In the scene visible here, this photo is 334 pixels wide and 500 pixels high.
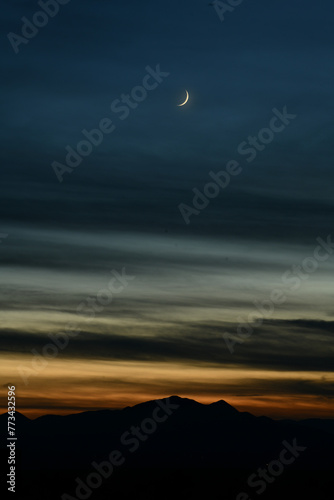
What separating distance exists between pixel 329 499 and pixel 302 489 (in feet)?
24.4

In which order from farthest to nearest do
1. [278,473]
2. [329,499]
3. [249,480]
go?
[278,473], [249,480], [329,499]

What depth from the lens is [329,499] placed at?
71250mm

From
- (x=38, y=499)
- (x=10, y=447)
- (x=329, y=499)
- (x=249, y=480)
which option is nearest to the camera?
(x=10, y=447)

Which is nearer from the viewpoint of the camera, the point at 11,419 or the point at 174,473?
the point at 11,419

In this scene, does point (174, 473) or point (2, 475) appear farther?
point (174, 473)

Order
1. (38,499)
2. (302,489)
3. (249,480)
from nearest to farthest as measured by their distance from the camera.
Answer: (38,499), (302,489), (249,480)

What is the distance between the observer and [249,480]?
84.2m

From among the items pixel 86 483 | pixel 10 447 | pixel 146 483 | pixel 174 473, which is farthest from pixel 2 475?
pixel 174 473

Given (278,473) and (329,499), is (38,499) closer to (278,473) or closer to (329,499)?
(329,499)

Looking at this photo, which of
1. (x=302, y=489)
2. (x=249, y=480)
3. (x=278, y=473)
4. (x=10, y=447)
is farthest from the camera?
(x=278, y=473)

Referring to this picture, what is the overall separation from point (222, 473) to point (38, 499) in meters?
33.4

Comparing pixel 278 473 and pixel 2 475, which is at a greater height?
pixel 278 473

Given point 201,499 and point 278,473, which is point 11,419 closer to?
point 201,499

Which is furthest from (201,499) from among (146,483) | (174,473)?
(174,473)
